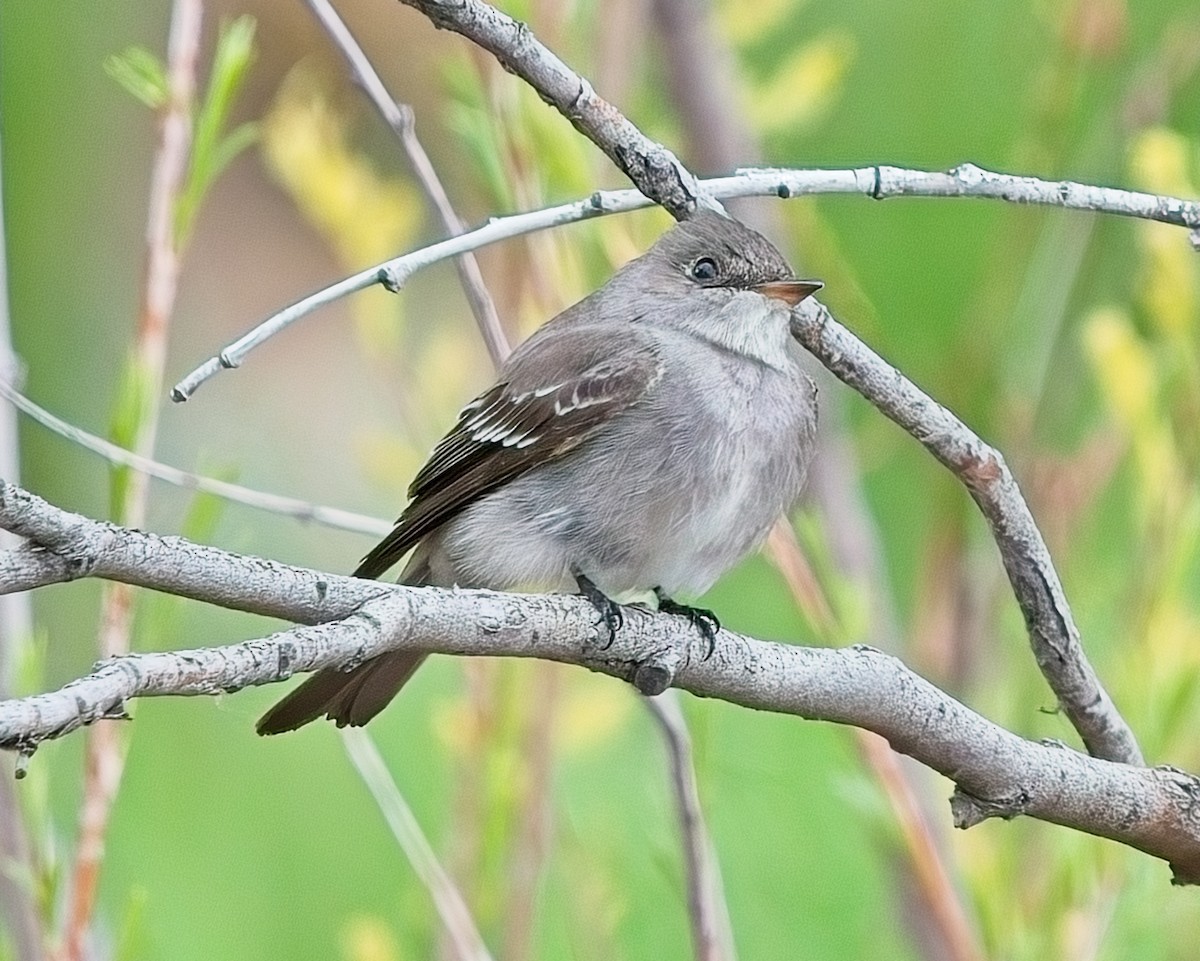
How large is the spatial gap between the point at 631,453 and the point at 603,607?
466 millimetres

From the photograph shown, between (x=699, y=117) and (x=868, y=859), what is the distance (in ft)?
5.88

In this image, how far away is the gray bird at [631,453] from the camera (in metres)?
2.24

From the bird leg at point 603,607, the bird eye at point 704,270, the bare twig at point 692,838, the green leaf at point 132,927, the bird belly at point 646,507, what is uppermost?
the bird eye at point 704,270

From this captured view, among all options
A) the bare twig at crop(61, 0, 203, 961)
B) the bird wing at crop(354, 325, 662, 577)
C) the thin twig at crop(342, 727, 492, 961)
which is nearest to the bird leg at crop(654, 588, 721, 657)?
the bird wing at crop(354, 325, 662, 577)

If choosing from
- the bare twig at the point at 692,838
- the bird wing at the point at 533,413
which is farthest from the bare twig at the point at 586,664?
the bird wing at the point at 533,413

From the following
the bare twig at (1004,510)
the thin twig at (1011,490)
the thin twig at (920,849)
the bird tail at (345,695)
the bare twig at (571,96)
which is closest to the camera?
the bare twig at (571,96)

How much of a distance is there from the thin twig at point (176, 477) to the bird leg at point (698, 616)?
0.39 metres

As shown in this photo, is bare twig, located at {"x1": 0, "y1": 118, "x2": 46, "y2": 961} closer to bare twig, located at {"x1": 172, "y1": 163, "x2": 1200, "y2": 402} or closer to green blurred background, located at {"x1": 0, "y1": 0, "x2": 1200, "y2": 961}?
green blurred background, located at {"x1": 0, "y1": 0, "x2": 1200, "y2": 961}

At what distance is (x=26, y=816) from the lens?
174 cm

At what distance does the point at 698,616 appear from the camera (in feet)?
6.70

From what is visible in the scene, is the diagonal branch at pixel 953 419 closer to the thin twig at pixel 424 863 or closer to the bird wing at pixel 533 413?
the bird wing at pixel 533 413

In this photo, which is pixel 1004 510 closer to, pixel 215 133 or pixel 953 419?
pixel 953 419

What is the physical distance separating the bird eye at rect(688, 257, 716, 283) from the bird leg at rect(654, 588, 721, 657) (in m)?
0.46

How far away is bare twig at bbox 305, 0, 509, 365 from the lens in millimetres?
1752
